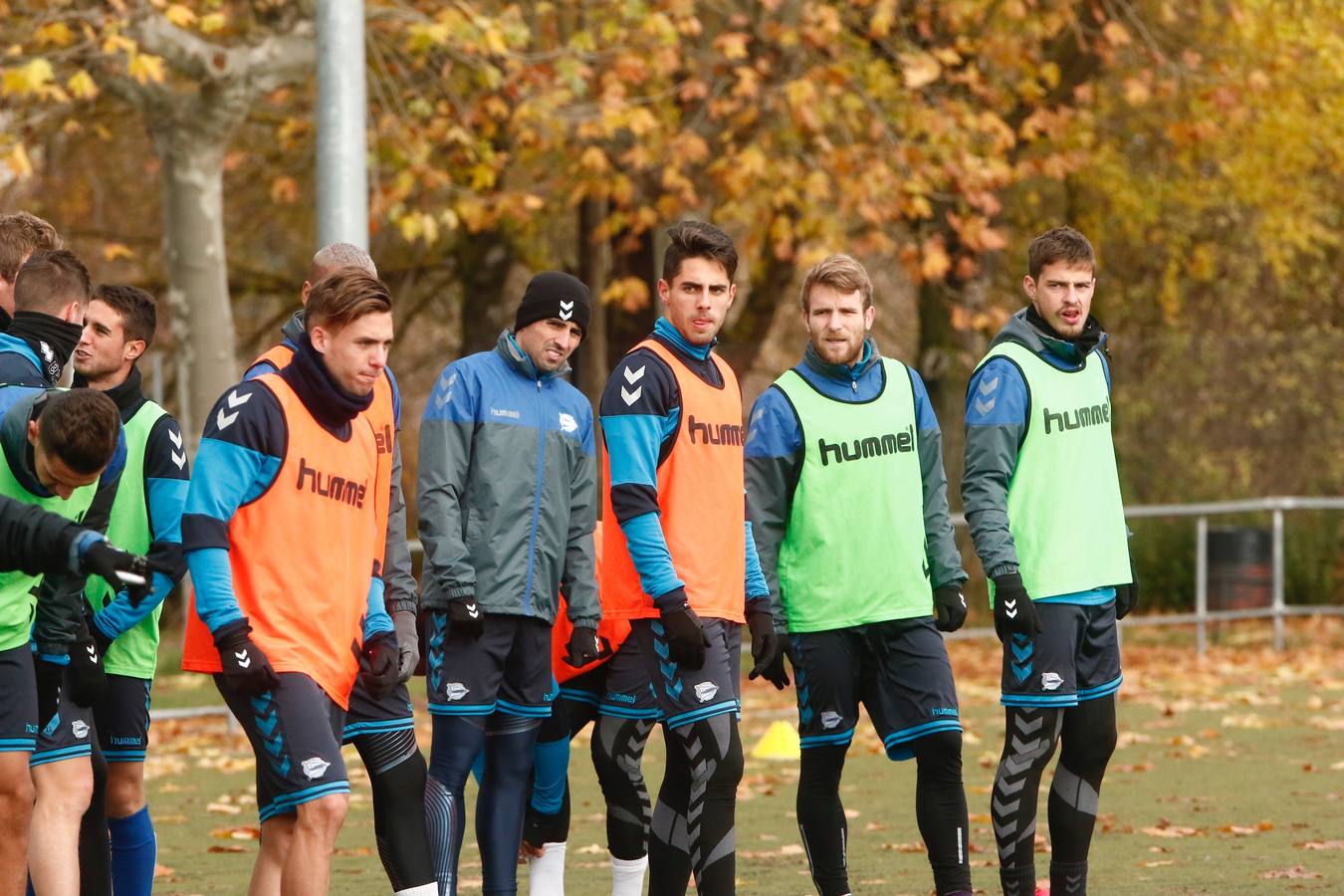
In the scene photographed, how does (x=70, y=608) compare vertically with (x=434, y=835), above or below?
above

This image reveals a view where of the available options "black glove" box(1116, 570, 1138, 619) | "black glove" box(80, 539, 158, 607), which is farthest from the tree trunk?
"black glove" box(80, 539, 158, 607)

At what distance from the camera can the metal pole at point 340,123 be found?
1100 centimetres

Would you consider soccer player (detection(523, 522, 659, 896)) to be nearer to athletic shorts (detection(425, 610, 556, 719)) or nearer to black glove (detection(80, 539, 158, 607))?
athletic shorts (detection(425, 610, 556, 719))

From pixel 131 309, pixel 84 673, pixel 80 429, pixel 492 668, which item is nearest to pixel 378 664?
pixel 492 668

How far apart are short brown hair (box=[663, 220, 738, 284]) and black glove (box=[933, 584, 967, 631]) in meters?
1.23

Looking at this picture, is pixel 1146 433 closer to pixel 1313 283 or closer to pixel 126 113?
pixel 1313 283

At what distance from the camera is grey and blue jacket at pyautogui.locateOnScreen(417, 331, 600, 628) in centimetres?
625

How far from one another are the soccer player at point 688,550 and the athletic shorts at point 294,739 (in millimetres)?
1215

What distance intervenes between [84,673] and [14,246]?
1.25m

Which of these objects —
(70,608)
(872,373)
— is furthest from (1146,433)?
(70,608)

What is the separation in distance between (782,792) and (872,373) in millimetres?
3887

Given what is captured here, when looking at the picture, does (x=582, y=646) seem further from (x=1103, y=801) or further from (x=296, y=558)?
(x=1103, y=801)

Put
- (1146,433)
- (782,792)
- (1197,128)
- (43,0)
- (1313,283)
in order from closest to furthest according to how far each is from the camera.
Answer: (782,792)
(43,0)
(1197,128)
(1146,433)
(1313,283)

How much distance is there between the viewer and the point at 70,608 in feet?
18.2
